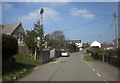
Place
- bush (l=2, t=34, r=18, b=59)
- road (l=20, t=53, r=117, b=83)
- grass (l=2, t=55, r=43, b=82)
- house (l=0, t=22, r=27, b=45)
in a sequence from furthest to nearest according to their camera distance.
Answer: house (l=0, t=22, r=27, b=45) → bush (l=2, t=34, r=18, b=59) → road (l=20, t=53, r=117, b=83) → grass (l=2, t=55, r=43, b=82)

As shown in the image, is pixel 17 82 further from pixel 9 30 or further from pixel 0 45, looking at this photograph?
pixel 9 30

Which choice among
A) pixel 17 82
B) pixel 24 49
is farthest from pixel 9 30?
pixel 17 82

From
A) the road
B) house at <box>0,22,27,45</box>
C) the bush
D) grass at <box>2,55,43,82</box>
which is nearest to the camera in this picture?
grass at <box>2,55,43,82</box>

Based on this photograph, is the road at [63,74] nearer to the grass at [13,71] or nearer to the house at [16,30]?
the grass at [13,71]

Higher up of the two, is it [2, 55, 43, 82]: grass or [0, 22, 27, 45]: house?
[0, 22, 27, 45]: house

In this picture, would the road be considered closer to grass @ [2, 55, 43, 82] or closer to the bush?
grass @ [2, 55, 43, 82]

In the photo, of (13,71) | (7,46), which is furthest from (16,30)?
(7,46)

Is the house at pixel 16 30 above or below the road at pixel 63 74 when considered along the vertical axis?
above

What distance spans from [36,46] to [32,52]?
2120mm

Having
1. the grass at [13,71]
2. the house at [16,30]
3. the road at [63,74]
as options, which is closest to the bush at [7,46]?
the grass at [13,71]

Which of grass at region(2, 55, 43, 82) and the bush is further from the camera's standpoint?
the bush

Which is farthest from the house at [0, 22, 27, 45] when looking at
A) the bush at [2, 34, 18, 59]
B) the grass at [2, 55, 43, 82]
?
the bush at [2, 34, 18, 59]

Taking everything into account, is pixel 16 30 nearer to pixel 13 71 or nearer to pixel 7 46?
pixel 13 71

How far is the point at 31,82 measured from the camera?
10219mm
